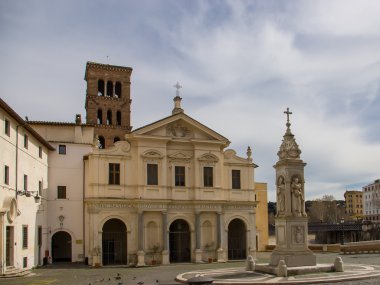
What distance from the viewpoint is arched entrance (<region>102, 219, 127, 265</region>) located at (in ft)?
124

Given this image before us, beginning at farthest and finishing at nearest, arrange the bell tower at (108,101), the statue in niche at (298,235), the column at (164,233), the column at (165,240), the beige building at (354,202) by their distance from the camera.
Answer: the beige building at (354,202), the bell tower at (108,101), the column at (164,233), the column at (165,240), the statue in niche at (298,235)

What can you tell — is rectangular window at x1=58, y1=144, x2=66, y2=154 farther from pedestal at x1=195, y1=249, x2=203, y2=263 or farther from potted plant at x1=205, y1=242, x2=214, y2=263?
potted plant at x1=205, y1=242, x2=214, y2=263

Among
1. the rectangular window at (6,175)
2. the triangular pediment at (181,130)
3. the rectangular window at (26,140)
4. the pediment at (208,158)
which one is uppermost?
the triangular pediment at (181,130)

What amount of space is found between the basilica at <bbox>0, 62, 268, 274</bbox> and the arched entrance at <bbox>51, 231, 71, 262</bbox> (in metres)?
0.08

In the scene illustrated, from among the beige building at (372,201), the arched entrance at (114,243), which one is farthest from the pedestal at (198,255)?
the beige building at (372,201)

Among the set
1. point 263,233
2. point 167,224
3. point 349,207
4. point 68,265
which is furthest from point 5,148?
point 349,207

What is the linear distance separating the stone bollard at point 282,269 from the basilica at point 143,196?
49.5 ft

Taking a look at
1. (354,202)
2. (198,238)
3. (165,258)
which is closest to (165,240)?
(165,258)

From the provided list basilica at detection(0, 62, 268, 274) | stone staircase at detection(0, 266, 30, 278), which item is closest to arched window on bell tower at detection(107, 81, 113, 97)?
basilica at detection(0, 62, 268, 274)

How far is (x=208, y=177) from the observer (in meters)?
39.8

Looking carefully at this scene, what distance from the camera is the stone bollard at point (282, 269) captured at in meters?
23.3

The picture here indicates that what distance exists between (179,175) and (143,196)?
3514 millimetres

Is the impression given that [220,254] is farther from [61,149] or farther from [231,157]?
[61,149]

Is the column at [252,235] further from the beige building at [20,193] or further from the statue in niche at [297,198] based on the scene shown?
the beige building at [20,193]
